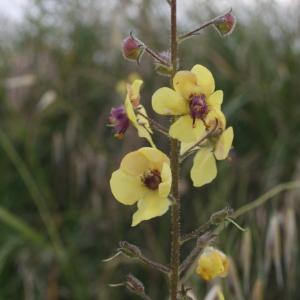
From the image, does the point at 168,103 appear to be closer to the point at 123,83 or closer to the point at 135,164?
the point at 135,164

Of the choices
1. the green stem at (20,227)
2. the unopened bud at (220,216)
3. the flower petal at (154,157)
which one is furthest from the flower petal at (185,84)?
the green stem at (20,227)

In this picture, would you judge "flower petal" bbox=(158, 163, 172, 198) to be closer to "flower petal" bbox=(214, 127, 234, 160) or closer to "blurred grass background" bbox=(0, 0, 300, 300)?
"flower petal" bbox=(214, 127, 234, 160)

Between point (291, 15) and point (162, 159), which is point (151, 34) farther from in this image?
point (162, 159)

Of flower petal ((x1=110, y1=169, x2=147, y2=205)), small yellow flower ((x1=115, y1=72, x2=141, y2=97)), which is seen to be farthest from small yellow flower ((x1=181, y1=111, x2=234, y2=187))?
small yellow flower ((x1=115, y1=72, x2=141, y2=97))

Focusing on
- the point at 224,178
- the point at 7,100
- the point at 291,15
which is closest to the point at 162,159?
the point at 224,178

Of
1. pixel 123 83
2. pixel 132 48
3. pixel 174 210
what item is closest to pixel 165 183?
pixel 174 210
